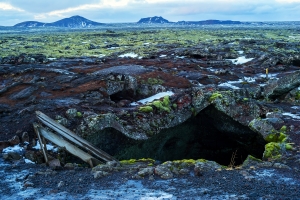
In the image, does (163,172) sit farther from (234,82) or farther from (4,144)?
(234,82)

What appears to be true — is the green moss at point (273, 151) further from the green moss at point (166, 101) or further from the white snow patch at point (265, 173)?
the green moss at point (166, 101)

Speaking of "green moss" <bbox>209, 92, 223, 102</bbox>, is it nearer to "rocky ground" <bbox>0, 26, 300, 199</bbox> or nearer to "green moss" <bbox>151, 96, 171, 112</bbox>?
"rocky ground" <bbox>0, 26, 300, 199</bbox>

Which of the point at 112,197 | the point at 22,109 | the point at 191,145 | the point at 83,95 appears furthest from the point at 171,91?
the point at 112,197

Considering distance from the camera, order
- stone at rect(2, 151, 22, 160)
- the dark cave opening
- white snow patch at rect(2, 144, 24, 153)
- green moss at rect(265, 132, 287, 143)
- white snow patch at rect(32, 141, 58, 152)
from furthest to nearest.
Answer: the dark cave opening, green moss at rect(265, 132, 287, 143), white snow patch at rect(32, 141, 58, 152), white snow patch at rect(2, 144, 24, 153), stone at rect(2, 151, 22, 160)

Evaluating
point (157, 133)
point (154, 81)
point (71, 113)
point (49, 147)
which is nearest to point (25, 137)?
point (49, 147)

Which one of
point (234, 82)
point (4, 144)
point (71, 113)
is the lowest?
Answer: point (4, 144)

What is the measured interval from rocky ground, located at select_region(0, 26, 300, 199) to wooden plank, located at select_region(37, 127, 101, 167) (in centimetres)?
77

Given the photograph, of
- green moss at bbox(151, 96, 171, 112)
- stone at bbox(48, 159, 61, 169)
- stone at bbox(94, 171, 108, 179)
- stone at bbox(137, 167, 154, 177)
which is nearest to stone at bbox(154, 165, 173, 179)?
stone at bbox(137, 167, 154, 177)

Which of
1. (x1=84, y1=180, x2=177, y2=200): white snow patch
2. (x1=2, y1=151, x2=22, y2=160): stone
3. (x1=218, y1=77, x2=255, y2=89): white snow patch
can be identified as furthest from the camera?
(x1=218, y1=77, x2=255, y2=89): white snow patch

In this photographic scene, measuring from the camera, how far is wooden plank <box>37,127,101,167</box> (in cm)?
1479

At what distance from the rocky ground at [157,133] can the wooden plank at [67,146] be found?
77 centimetres

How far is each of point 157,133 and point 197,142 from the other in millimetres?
4774

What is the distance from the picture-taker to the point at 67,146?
15.3 m

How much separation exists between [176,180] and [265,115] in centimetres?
1153
